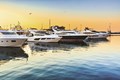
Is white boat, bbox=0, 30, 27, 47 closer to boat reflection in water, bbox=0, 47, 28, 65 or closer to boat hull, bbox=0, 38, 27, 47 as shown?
boat hull, bbox=0, 38, 27, 47

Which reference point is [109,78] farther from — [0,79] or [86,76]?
[0,79]

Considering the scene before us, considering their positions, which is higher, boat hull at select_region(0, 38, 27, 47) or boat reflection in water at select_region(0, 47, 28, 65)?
boat hull at select_region(0, 38, 27, 47)

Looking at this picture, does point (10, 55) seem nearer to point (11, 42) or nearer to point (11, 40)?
point (11, 40)

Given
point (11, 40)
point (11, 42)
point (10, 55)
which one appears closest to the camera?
point (10, 55)

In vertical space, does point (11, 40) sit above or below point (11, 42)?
above

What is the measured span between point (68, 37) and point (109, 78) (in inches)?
1900

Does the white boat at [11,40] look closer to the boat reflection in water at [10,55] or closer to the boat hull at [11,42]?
the boat hull at [11,42]

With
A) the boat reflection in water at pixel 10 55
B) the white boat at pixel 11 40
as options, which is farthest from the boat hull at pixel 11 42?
the boat reflection in water at pixel 10 55

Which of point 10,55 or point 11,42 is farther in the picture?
point 11,42

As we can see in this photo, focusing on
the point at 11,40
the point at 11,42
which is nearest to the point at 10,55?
the point at 11,40

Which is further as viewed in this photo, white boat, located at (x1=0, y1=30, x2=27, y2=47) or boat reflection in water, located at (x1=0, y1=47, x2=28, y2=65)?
white boat, located at (x1=0, y1=30, x2=27, y2=47)

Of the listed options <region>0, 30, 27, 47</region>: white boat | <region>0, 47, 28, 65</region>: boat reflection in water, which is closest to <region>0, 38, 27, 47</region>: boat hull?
<region>0, 30, 27, 47</region>: white boat

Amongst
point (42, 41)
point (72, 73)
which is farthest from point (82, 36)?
point (72, 73)

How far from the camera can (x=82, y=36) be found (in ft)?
222
